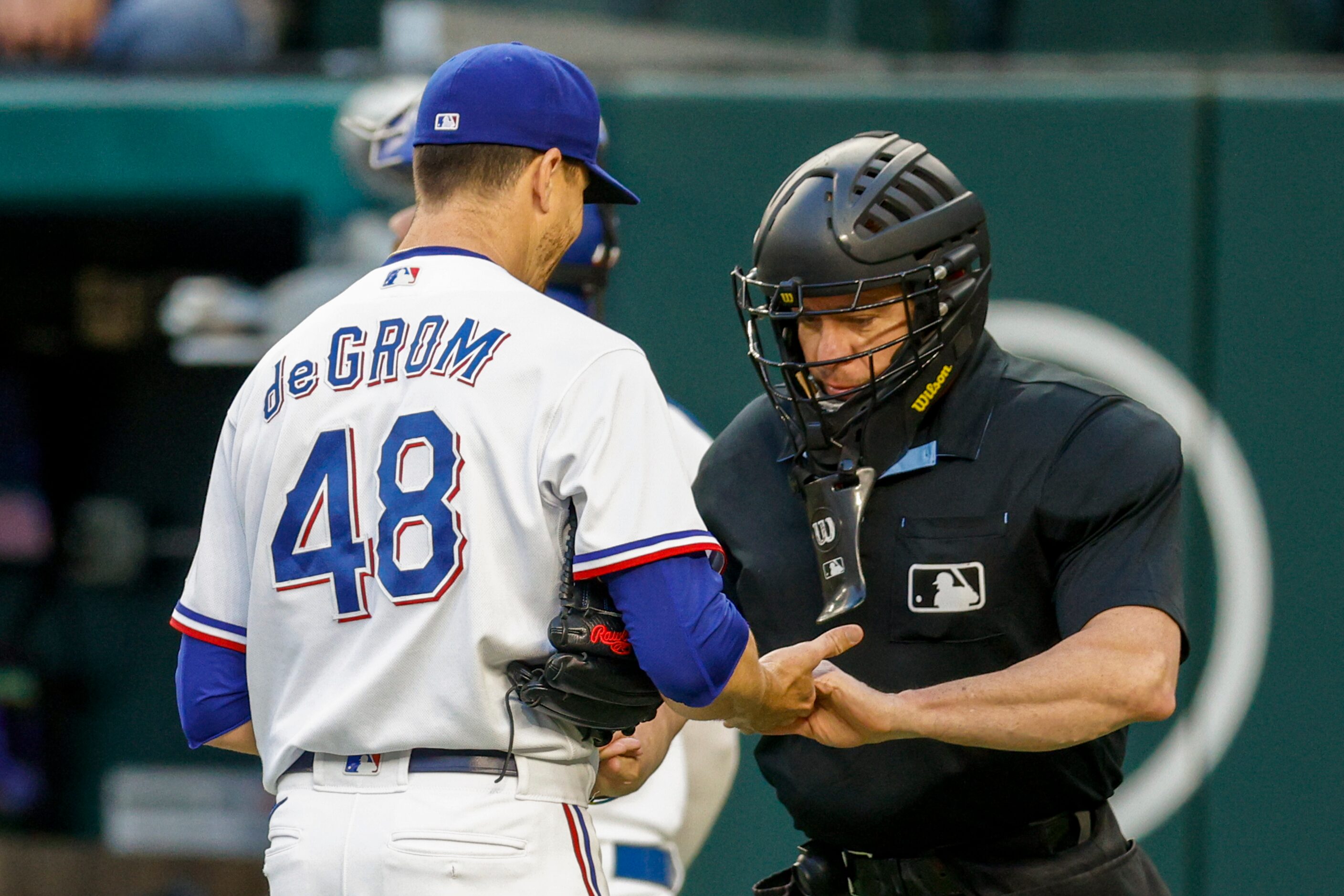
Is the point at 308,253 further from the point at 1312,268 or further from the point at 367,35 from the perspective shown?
the point at 1312,268

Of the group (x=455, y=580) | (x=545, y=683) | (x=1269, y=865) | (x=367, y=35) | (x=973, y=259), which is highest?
(x=367, y=35)

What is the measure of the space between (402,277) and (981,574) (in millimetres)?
968

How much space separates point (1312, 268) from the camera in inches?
195

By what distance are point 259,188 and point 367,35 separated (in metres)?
1.33

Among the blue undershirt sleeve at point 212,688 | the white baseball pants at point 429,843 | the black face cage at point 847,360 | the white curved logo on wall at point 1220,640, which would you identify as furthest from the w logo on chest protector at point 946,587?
the white curved logo on wall at point 1220,640

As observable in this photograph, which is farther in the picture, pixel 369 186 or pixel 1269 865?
pixel 369 186

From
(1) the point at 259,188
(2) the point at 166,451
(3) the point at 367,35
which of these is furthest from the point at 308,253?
(2) the point at 166,451

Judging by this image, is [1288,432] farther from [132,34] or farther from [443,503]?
[132,34]

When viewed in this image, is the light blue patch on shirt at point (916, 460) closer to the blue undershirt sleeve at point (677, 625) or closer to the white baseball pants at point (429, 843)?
the blue undershirt sleeve at point (677, 625)

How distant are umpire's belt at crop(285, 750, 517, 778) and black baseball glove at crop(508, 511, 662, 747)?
0.09 m

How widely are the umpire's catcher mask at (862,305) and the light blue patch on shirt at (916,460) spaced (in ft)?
0.04

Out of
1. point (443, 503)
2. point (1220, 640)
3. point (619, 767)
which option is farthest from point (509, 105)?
point (1220, 640)

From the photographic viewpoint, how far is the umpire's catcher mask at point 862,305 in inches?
101

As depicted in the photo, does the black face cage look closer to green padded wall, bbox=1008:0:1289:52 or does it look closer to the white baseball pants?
the white baseball pants
